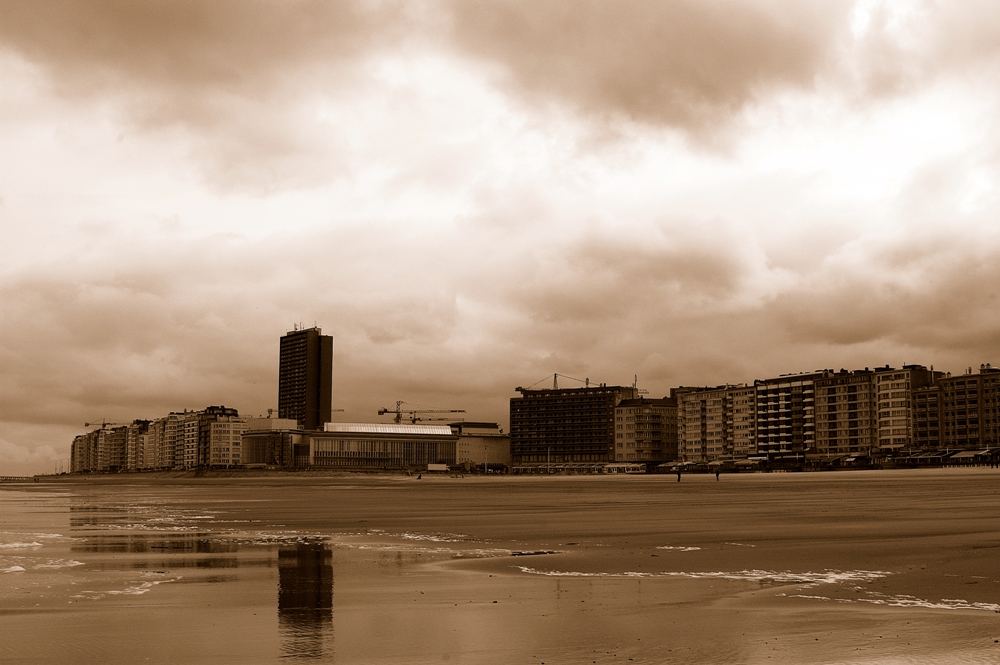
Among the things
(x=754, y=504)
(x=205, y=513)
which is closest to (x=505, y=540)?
(x=205, y=513)

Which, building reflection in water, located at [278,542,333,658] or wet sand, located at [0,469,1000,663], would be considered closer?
wet sand, located at [0,469,1000,663]

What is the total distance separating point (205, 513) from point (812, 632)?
121 feet

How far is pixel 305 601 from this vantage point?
16.3 m

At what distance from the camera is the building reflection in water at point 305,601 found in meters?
12.8

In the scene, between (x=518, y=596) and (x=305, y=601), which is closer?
(x=305, y=601)

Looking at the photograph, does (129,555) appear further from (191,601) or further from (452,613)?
(452,613)

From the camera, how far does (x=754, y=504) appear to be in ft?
165

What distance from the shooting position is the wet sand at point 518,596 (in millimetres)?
12383

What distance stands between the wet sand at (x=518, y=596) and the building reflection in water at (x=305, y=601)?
0.20ft

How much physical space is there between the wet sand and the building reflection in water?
0.06 meters

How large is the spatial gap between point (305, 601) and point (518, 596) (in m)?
3.41

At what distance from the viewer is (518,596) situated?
55.1 feet

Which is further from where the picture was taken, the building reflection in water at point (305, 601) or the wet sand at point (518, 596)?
the building reflection in water at point (305, 601)

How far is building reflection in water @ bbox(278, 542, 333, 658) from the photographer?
12.8m
